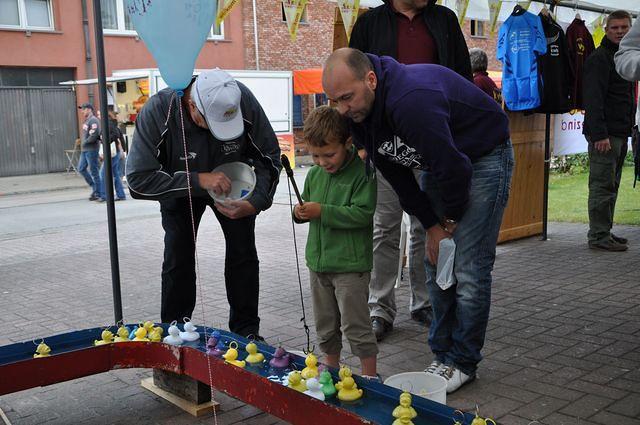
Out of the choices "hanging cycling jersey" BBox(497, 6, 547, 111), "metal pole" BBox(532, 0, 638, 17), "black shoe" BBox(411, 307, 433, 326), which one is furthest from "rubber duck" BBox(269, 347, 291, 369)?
"metal pole" BBox(532, 0, 638, 17)

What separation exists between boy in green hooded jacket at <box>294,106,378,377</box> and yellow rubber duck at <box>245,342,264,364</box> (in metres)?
0.47

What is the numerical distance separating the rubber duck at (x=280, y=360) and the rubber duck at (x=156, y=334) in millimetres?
723

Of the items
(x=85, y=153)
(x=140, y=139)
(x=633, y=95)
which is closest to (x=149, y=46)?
(x=140, y=139)

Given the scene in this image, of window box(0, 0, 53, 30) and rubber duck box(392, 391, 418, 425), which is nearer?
rubber duck box(392, 391, 418, 425)

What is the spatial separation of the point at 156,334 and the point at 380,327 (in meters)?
1.53

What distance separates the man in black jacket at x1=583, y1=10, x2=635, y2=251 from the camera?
6.46 m

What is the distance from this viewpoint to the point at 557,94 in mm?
6766

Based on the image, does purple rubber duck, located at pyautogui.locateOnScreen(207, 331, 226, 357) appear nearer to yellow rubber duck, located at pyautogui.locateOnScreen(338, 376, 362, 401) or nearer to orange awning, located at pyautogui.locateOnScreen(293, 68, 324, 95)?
yellow rubber duck, located at pyautogui.locateOnScreen(338, 376, 362, 401)

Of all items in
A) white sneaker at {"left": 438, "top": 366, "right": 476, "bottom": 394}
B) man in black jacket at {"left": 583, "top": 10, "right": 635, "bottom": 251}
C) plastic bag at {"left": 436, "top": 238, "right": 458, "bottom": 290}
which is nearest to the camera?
plastic bag at {"left": 436, "top": 238, "right": 458, "bottom": 290}

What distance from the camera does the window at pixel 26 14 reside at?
19719 millimetres

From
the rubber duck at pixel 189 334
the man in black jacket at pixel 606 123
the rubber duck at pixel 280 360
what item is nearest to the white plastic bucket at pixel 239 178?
the rubber duck at pixel 189 334

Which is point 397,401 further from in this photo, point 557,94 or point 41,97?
point 41,97

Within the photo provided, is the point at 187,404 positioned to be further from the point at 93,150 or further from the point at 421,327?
the point at 93,150

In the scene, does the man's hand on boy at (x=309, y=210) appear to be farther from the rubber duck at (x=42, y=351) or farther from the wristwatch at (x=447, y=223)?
the rubber duck at (x=42, y=351)
